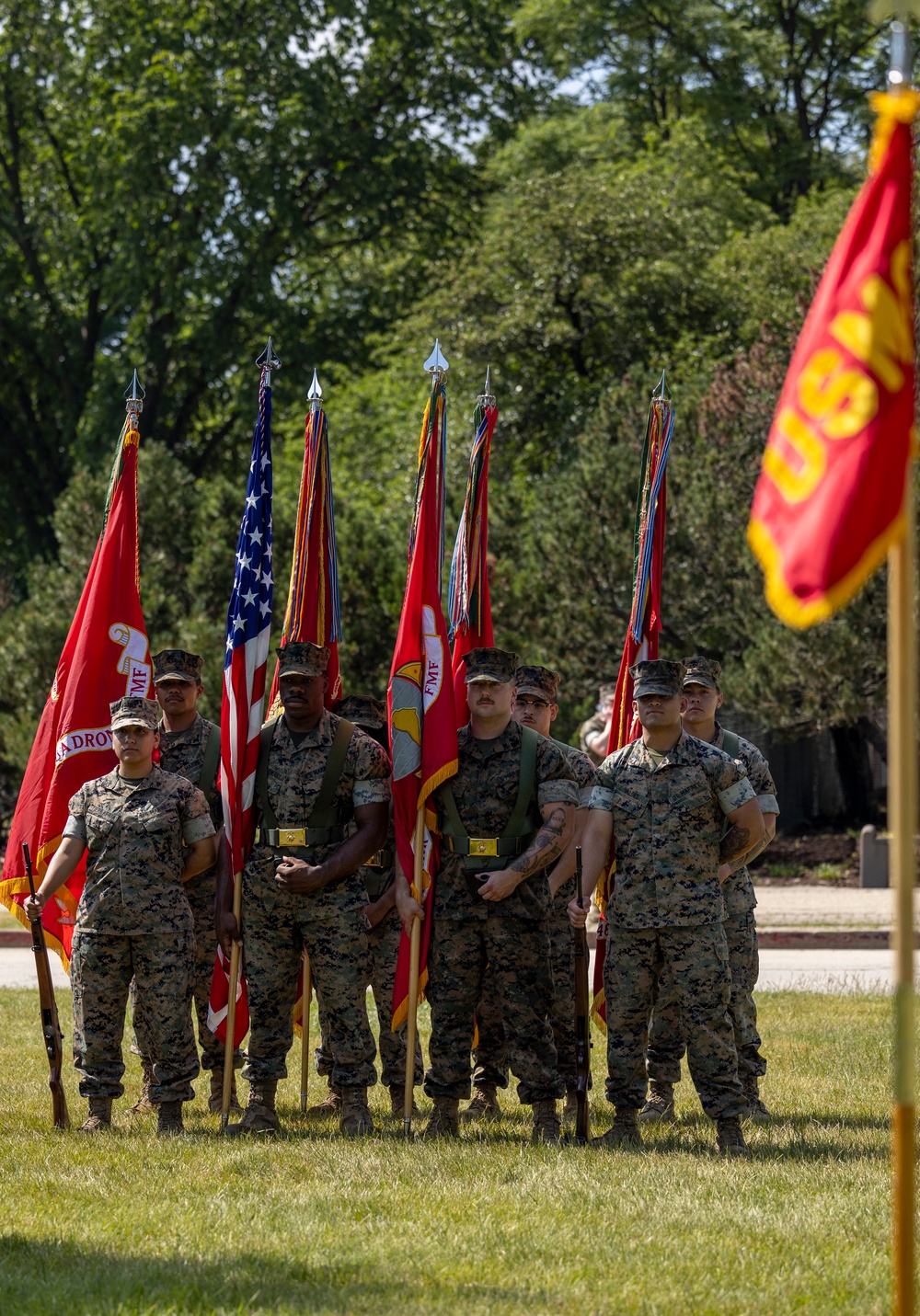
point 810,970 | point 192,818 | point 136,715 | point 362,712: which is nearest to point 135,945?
point 192,818

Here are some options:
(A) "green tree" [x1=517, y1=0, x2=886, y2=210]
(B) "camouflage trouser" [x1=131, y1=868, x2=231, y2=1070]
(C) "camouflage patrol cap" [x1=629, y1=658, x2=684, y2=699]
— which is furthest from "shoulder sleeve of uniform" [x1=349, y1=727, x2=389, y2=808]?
(A) "green tree" [x1=517, y1=0, x2=886, y2=210]

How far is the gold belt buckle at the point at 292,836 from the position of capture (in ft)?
26.3

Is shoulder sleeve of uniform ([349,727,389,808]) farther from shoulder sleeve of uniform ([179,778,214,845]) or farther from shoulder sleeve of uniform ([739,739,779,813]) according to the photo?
shoulder sleeve of uniform ([739,739,779,813])

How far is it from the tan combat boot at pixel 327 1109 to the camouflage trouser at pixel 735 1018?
170 centimetres

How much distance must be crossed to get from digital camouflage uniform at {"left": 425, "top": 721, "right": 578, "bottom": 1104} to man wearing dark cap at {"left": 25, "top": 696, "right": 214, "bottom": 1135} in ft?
4.03

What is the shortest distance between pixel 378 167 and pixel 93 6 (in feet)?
19.3

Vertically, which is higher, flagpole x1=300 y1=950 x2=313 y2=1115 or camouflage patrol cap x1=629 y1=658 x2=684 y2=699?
camouflage patrol cap x1=629 y1=658 x2=684 y2=699

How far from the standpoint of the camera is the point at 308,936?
8.09 m

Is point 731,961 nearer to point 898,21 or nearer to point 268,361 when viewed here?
point 268,361

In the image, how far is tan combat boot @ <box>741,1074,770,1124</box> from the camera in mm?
8383

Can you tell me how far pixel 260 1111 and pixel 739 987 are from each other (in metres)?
2.50

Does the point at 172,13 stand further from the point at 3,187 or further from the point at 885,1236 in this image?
the point at 885,1236

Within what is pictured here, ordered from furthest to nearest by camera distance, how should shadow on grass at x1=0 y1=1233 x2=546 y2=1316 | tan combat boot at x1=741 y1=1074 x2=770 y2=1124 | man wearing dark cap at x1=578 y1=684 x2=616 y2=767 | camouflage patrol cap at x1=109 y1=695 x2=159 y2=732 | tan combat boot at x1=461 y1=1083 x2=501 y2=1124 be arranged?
man wearing dark cap at x1=578 y1=684 x2=616 y2=767, tan combat boot at x1=461 y1=1083 x2=501 y2=1124, tan combat boot at x1=741 y1=1074 x2=770 y2=1124, camouflage patrol cap at x1=109 y1=695 x2=159 y2=732, shadow on grass at x1=0 y1=1233 x2=546 y2=1316

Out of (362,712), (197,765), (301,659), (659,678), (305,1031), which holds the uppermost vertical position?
(301,659)
